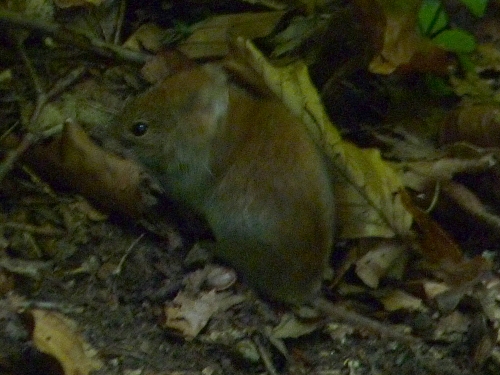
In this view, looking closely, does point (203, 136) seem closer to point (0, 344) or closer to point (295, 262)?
point (295, 262)

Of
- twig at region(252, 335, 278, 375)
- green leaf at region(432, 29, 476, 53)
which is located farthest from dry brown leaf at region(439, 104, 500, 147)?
twig at region(252, 335, 278, 375)

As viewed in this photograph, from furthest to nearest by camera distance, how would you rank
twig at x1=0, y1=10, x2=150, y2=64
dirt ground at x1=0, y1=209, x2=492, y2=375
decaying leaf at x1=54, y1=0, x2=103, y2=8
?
decaying leaf at x1=54, y1=0, x2=103, y2=8 → twig at x1=0, y1=10, x2=150, y2=64 → dirt ground at x1=0, y1=209, x2=492, y2=375

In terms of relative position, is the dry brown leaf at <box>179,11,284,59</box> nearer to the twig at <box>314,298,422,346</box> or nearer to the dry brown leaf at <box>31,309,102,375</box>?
the twig at <box>314,298,422,346</box>

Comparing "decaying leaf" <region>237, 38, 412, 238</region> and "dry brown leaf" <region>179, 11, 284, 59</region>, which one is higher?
"dry brown leaf" <region>179, 11, 284, 59</region>

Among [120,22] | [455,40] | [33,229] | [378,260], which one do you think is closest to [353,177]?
[378,260]

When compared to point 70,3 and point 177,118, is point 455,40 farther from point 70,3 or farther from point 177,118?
point 70,3

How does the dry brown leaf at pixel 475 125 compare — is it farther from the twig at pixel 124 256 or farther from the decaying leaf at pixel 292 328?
the twig at pixel 124 256

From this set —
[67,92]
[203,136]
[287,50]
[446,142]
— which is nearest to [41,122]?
[67,92]
